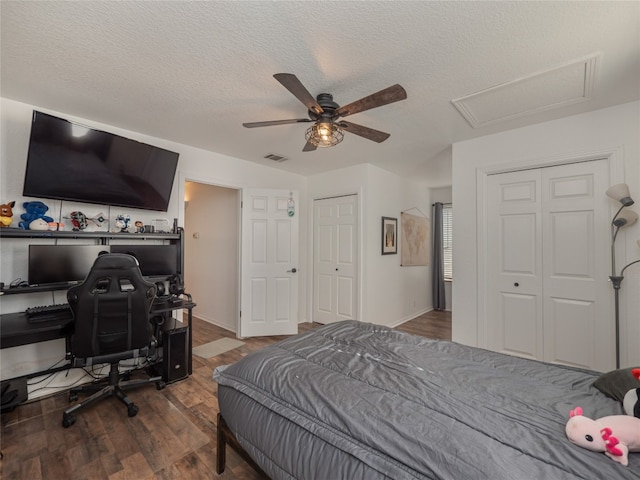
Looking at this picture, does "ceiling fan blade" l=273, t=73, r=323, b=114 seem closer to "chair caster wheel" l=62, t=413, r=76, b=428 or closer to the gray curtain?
"chair caster wheel" l=62, t=413, r=76, b=428

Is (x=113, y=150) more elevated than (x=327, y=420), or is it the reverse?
(x=113, y=150)

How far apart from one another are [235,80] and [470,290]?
2998 millimetres

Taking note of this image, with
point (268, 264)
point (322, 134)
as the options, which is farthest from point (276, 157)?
point (322, 134)

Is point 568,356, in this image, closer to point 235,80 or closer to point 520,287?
point 520,287

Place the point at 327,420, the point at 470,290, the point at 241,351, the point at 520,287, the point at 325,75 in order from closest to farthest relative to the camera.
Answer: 1. the point at 327,420
2. the point at 325,75
3. the point at 520,287
4. the point at 470,290
5. the point at 241,351

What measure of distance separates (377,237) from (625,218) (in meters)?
2.51

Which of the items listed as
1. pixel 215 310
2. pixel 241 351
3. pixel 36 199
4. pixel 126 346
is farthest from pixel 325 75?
pixel 215 310

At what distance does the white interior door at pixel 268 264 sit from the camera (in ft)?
12.8

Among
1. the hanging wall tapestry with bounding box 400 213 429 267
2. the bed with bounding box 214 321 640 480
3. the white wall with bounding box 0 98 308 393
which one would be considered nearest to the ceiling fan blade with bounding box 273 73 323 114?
the bed with bounding box 214 321 640 480

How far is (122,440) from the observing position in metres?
1.83

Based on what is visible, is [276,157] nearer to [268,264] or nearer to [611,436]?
[268,264]

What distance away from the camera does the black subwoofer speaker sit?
8.32ft

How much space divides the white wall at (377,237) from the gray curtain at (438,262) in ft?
1.84

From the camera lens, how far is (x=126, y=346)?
2.10 meters
